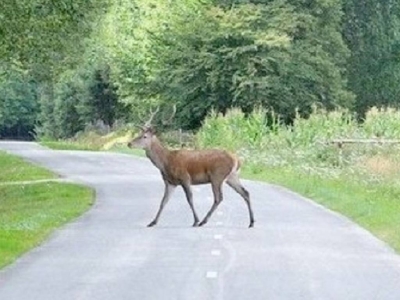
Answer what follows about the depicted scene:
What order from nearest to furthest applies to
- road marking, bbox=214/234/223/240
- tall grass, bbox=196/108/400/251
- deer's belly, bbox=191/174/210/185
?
1. road marking, bbox=214/234/223/240
2. deer's belly, bbox=191/174/210/185
3. tall grass, bbox=196/108/400/251

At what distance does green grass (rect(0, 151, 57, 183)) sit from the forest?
384 cm

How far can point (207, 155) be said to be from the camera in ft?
81.0

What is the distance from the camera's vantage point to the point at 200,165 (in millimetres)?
24625

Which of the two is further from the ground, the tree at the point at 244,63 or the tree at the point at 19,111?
the tree at the point at 244,63

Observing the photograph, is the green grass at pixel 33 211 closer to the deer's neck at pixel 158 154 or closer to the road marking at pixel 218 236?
the deer's neck at pixel 158 154

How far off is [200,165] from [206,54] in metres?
39.6

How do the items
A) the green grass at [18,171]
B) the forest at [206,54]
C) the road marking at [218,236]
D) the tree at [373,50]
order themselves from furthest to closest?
1. the tree at [373,50]
2. the green grass at [18,171]
3. the forest at [206,54]
4. the road marking at [218,236]

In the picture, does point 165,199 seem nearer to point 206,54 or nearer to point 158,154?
point 158,154

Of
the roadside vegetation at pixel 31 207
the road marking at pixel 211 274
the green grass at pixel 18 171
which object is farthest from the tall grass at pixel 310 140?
the road marking at pixel 211 274

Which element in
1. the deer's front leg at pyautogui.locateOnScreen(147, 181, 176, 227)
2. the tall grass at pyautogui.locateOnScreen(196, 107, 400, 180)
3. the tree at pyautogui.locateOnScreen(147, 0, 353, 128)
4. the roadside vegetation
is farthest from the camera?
the tree at pyautogui.locateOnScreen(147, 0, 353, 128)

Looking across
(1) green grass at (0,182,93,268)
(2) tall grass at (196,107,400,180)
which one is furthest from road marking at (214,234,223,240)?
(2) tall grass at (196,107,400,180)

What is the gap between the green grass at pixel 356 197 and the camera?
23.8 m

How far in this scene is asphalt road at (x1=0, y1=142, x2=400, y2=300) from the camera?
15516 mm

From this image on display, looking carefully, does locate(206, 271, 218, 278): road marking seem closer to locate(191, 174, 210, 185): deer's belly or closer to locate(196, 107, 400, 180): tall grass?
locate(191, 174, 210, 185): deer's belly
